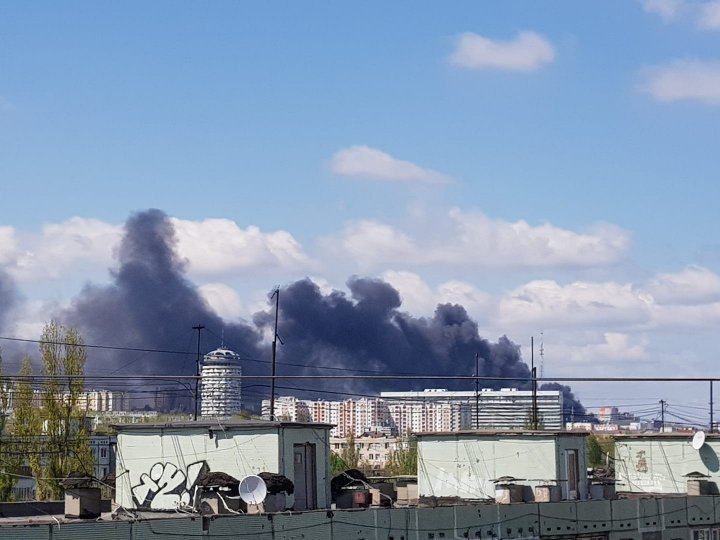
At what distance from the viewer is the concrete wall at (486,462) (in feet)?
191

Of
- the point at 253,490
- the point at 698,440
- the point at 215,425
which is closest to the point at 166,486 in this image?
the point at 215,425

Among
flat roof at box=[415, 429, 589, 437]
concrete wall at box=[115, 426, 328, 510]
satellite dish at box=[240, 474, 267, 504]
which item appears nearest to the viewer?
satellite dish at box=[240, 474, 267, 504]

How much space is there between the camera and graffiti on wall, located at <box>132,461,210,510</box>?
47562mm

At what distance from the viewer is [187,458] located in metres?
48.1

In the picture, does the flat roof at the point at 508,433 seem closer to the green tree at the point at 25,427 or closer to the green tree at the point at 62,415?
the green tree at the point at 62,415

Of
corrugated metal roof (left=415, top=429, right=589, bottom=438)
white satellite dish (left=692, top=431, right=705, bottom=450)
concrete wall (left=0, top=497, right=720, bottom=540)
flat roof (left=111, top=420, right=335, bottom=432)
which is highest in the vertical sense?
flat roof (left=111, top=420, right=335, bottom=432)

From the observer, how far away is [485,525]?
51.2m

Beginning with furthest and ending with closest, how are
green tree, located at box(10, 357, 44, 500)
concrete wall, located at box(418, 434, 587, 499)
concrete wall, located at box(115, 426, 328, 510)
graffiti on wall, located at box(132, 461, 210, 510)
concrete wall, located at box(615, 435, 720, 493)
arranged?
green tree, located at box(10, 357, 44, 500) → concrete wall, located at box(615, 435, 720, 493) → concrete wall, located at box(418, 434, 587, 499) → graffiti on wall, located at box(132, 461, 210, 510) → concrete wall, located at box(115, 426, 328, 510)

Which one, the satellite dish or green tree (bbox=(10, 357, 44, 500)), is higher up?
green tree (bbox=(10, 357, 44, 500))

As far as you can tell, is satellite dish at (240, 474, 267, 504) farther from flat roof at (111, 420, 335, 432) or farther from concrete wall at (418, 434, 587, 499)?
concrete wall at (418, 434, 587, 499)

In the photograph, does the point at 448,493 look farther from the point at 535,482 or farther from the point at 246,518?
the point at 246,518

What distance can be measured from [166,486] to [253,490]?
21.4ft

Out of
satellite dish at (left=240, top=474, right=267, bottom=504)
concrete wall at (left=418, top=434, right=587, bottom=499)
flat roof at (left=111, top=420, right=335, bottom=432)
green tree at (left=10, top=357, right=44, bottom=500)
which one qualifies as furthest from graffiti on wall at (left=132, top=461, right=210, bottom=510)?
green tree at (left=10, top=357, right=44, bottom=500)

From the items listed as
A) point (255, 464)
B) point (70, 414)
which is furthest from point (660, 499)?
point (70, 414)
